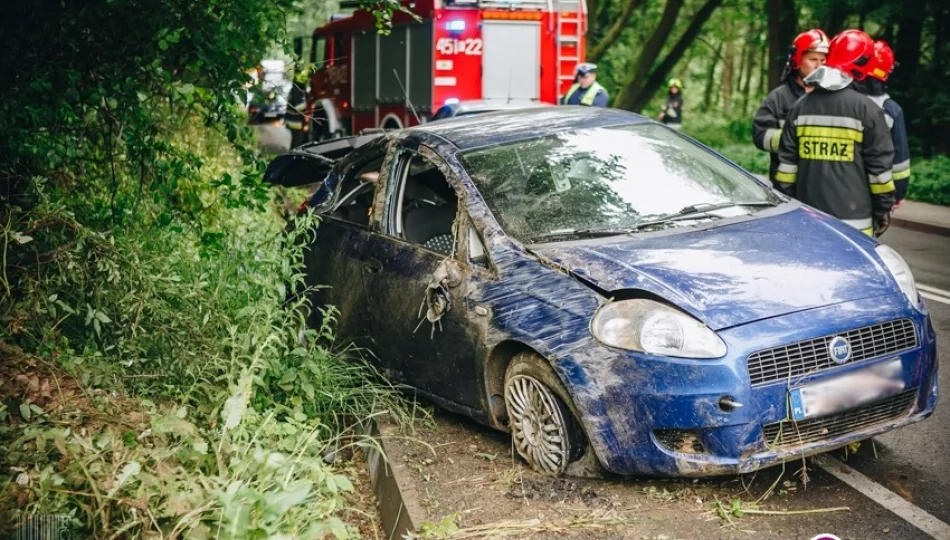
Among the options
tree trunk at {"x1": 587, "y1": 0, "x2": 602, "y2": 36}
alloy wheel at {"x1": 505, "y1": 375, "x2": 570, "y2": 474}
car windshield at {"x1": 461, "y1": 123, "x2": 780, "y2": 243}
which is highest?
tree trunk at {"x1": 587, "y1": 0, "x2": 602, "y2": 36}

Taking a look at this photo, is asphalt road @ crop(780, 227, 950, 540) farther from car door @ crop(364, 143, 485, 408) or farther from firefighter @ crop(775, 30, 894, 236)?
car door @ crop(364, 143, 485, 408)

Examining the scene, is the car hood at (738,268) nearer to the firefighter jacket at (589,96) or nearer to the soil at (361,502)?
the soil at (361,502)

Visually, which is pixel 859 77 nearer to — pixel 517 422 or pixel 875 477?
pixel 875 477

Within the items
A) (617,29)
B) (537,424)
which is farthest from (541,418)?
(617,29)

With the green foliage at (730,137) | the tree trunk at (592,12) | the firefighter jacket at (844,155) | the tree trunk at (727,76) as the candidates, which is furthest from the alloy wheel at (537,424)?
the tree trunk at (727,76)

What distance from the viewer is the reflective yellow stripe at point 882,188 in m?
6.12

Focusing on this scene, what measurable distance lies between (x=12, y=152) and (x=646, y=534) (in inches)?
157

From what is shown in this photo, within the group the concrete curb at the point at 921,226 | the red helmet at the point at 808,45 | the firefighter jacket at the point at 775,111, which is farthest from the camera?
the concrete curb at the point at 921,226

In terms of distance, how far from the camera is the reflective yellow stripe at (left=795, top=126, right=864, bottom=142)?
612cm

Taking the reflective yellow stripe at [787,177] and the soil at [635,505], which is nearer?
the soil at [635,505]

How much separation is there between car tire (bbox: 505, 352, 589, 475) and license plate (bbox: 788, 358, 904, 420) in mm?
888

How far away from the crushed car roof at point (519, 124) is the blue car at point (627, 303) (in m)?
0.02

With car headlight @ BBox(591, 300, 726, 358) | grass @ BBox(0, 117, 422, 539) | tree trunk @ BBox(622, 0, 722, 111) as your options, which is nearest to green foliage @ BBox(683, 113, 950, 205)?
tree trunk @ BBox(622, 0, 722, 111)

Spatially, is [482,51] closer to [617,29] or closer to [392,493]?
[617,29]
